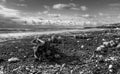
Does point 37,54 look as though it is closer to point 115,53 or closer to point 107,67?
point 107,67

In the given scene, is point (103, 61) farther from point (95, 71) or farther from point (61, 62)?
point (61, 62)

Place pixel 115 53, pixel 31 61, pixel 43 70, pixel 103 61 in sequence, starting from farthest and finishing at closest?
1. pixel 115 53
2. pixel 31 61
3. pixel 103 61
4. pixel 43 70

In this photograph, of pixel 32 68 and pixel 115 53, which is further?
pixel 115 53

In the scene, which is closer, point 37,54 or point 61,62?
point 61,62

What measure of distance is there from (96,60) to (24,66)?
9.91ft

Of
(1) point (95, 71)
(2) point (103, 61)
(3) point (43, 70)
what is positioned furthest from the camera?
(2) point (103, 61)

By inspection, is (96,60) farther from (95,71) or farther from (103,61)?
(95,71)

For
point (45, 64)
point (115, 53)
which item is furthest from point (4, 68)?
point (115, 53)

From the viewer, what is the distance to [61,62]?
5.39 m

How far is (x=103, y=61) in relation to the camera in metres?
5.17

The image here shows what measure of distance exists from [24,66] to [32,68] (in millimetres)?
445

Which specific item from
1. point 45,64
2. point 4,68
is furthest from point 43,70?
point 4,68

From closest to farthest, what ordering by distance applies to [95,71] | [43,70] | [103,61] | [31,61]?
[95,71] < [43,70] < [103,61] < [31,61]

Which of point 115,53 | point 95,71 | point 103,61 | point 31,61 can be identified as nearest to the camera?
point 95,71
